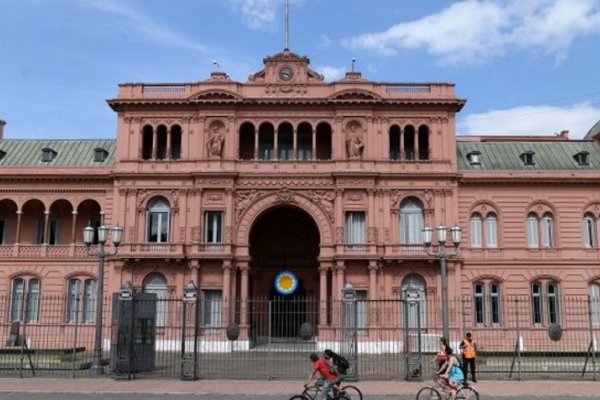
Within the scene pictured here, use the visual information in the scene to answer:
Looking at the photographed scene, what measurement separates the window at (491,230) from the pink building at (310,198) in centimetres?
15

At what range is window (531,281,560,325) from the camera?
41125mm

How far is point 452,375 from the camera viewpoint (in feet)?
56.5

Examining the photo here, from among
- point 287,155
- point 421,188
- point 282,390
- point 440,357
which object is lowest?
point 282,390

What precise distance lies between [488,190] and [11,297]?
3298cm

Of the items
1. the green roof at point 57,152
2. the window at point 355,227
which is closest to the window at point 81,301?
the green roof at point 57,152

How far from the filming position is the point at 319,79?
43.2 m

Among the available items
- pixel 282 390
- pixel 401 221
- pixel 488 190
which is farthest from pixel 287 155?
pixel 282 390

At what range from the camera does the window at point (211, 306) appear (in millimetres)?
40406

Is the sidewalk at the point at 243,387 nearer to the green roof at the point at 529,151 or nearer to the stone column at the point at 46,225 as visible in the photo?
the stone column at the point at 46,225

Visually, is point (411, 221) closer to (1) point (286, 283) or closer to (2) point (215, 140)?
(1) point (286, 283)

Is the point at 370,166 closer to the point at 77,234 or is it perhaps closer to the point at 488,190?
the point at 488,190

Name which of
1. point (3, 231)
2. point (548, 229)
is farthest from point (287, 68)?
point (3, 231)

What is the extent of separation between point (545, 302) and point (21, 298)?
3480 cm

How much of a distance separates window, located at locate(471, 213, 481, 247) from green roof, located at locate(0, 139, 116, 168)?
25.6 m
